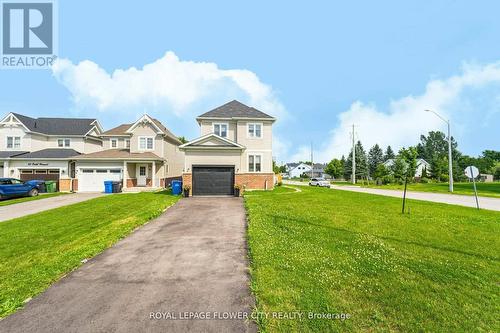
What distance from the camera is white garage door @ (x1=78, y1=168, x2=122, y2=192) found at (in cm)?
2565

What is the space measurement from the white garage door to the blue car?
3.97 m

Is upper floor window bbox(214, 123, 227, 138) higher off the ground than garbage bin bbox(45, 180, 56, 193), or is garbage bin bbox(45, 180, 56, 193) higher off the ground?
upper floor window bbox(214, 123, 227, 138)

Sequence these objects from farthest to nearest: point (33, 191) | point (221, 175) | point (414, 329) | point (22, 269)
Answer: point (33, 191)
point (221, 175)
point (22, 269)
point (414, 329)

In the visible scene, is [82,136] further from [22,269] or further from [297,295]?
[297,295]

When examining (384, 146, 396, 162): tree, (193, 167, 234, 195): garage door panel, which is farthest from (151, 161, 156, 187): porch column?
(384, 146, 396, 162): tree

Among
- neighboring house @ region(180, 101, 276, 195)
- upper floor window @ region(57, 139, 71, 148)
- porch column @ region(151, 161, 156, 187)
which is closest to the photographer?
neighboring house @ region(180, 101, 276, 195)

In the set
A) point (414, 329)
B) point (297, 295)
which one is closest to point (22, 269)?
point (297, 295)

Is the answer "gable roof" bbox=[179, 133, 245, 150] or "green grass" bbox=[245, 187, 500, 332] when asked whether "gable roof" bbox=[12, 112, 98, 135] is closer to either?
"gable roof" bbox=[179, 133, 245, 150]

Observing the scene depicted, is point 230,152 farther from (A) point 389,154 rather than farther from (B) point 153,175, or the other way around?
(A) point 389,154

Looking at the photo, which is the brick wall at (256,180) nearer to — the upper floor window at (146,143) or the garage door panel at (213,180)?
the garage door panel at (213,180)

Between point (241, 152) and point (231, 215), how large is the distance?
405 inches

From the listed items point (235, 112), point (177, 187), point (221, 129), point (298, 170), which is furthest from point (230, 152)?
point (298, 170)

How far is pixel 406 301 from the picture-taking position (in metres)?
4.00

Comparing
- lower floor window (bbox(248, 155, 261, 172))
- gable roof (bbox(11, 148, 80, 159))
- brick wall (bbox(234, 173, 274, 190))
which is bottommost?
brick wall (bbox(234, 173, 274, 190))
